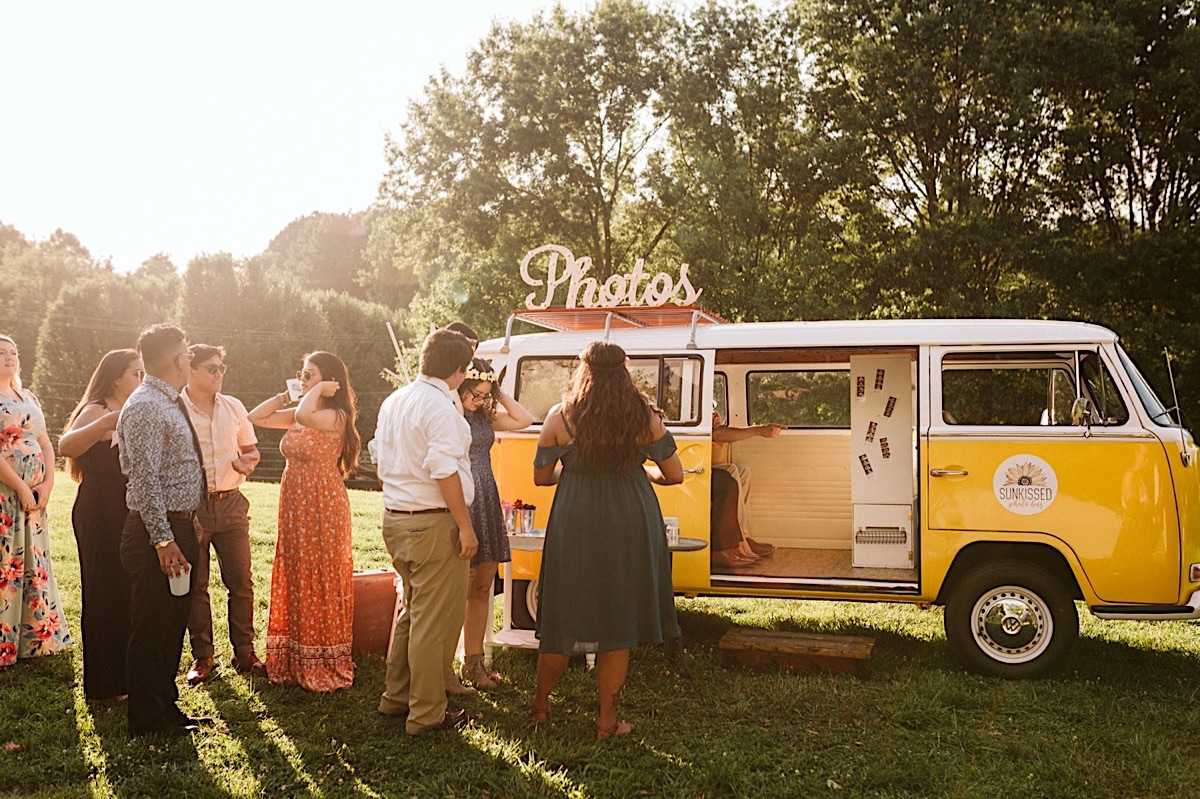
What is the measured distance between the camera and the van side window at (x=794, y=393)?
959 cm

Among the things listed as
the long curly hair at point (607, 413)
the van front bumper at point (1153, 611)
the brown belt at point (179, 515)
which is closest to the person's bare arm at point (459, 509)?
the long curly hair at point (607, 413)

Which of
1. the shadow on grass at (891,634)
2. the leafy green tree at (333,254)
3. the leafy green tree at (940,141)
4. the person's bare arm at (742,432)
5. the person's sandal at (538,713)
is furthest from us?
the leafy green tree at (333,254)

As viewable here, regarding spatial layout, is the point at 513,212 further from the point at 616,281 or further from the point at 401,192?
the point at 616,281

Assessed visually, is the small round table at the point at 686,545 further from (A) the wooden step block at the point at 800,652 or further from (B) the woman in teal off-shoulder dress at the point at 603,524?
(B) the woman in teal off-shoulder dress at the point at 603,524

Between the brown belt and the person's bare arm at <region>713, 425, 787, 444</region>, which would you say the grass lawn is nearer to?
the brown belt

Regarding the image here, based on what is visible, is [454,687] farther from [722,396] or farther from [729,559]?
[722,396]

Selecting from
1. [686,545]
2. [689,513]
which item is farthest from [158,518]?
[689,513]

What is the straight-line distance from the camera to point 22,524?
22.4ft

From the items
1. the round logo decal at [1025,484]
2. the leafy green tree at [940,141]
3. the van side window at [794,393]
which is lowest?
the round logo decal at [1025,484]

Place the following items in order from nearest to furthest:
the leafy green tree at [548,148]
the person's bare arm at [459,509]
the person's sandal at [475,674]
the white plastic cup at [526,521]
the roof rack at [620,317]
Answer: the person's bare arm at [459,509] → the person's sandal at [475,674] → the white plastic cup at [526,521] → the roof rack at [620,317] → the leafy green tree at [548,148]

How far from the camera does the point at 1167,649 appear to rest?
8.02 m

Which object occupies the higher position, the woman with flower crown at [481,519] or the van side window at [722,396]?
the van side window at [722,396]

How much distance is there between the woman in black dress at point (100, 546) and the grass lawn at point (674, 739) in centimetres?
25

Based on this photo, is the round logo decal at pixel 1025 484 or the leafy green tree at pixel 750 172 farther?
the leafy green tree at pixel 750 172
